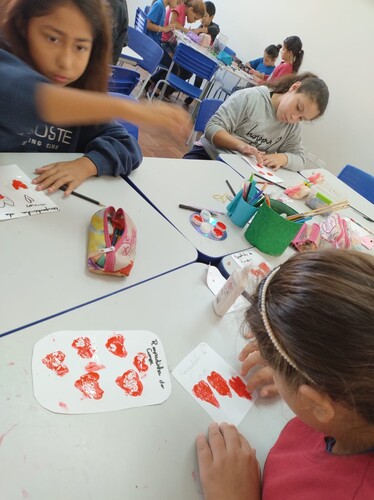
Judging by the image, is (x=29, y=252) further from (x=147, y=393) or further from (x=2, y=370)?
(x=147, y=393)

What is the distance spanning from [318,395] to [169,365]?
1.02ft

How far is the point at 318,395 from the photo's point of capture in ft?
1.63

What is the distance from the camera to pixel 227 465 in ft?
1.91

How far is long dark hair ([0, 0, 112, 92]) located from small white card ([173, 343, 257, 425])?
0.96 m

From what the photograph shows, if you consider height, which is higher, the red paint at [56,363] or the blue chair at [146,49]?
the blue chair at [146,49]

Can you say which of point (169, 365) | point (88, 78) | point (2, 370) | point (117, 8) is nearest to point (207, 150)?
point (88, 78)

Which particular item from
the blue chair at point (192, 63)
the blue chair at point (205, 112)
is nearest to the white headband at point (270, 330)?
the blue chair at point (205, 112)

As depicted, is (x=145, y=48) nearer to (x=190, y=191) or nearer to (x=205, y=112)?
(x=205, y=112)

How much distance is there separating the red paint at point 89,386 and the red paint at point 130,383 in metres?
0.04

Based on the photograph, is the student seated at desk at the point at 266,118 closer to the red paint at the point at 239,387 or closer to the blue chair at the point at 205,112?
the blue chair at the point at 205,112

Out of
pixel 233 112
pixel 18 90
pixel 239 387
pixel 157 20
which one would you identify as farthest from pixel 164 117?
pixel 157 20

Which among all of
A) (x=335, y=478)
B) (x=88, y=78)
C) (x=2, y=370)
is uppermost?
(x=88, y=78)

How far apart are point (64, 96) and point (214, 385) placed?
2.31 feet

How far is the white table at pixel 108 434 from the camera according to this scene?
489mm
